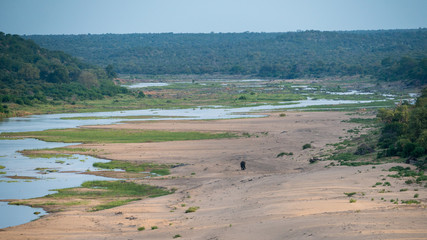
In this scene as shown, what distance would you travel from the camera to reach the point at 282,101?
10212 cm

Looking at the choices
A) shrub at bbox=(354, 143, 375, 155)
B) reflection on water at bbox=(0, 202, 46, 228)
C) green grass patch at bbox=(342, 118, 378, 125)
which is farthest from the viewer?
green grass patch at bbox=(342, 118, 378, 125)

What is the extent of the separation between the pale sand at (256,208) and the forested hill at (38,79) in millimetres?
54929

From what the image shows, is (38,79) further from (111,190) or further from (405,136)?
(405,136)

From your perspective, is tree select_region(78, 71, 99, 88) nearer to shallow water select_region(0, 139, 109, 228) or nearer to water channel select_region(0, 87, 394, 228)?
water channel select_region(0, 87, 394, 228)

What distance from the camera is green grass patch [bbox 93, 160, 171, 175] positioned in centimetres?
4097

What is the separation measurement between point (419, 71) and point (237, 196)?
94087mm

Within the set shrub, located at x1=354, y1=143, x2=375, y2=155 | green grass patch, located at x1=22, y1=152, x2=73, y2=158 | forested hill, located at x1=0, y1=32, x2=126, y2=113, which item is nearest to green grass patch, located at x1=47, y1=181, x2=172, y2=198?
green grass patch, located at x1=22, y1=152, x2=73, y2=158

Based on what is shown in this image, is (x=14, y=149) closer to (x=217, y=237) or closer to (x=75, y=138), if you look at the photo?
A: (x=75, y=138)

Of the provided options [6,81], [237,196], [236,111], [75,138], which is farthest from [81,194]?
[6,81]

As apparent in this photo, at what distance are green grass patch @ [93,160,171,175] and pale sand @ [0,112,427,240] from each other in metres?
1.30

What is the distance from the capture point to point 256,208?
25.0 meters

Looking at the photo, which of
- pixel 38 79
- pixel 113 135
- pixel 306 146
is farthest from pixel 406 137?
pixel 38 79

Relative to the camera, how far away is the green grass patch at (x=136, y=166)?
41.0 meters

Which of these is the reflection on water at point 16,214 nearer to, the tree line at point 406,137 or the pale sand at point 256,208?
the pale sand at point 256,208
